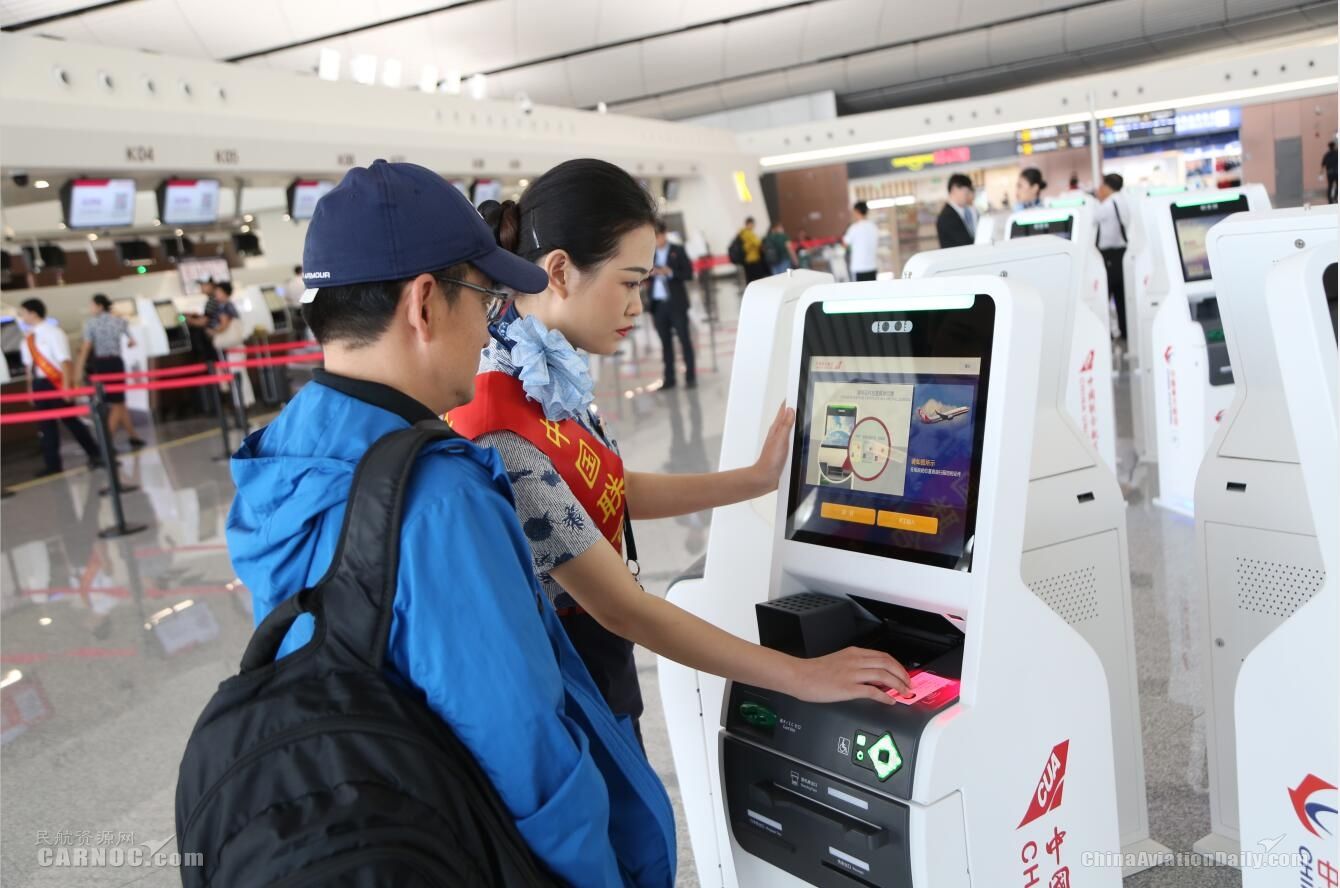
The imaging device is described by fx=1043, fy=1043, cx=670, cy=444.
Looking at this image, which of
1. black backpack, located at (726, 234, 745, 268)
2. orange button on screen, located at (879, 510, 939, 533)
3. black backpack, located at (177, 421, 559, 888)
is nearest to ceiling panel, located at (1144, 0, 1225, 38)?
black backpack, located at (726, 234, 745, 268)

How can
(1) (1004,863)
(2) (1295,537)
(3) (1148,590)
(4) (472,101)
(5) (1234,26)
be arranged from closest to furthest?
(1) (1004,863), (2) (1295,537), (3) (1148,590), (4) (472,101), (5) (1234,26)

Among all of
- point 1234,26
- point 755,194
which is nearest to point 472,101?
point 755,194

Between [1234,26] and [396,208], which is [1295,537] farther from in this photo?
[1234,26]

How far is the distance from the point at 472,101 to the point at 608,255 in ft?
43.3

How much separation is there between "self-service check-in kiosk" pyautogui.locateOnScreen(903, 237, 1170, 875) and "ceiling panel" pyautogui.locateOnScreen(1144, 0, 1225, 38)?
76.2 ft

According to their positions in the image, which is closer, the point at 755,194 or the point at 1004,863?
the point at 1004,863

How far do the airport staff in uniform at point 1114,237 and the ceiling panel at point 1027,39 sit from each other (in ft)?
49.4

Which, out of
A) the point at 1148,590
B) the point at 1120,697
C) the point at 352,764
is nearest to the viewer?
the point at 352,764

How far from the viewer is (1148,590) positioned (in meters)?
3.95

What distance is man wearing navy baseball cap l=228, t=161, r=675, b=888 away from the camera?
102 centimetres

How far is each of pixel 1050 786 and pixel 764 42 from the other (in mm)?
23040

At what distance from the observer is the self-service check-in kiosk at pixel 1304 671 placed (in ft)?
4.91

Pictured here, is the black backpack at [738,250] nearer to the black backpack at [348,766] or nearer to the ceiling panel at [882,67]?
the ceiling panel at [882,67]

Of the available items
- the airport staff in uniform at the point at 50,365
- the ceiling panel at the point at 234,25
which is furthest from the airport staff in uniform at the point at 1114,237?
the ceiling panel at the point at 234,25
